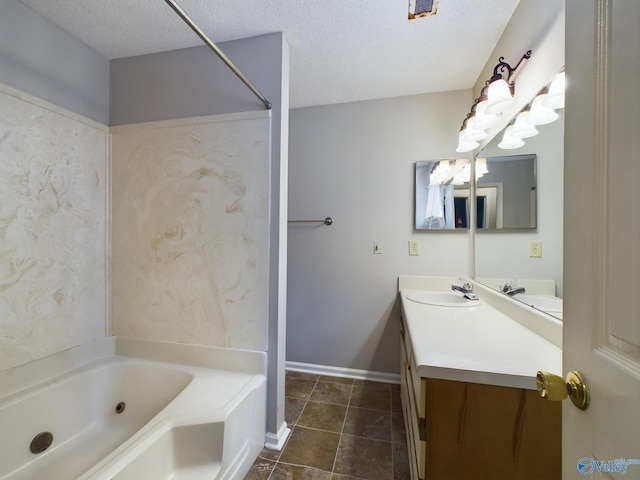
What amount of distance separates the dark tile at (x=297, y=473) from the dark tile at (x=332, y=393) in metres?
0.56

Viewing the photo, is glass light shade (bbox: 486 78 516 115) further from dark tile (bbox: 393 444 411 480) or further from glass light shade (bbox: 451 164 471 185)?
dark tile (bbox: 393 444 411 480)

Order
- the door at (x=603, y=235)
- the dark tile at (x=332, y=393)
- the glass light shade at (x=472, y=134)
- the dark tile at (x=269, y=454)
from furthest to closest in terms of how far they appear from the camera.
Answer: the dark tile at (x=332, y=393), the glass light shade at (x=472, y=134), the dark tile at (x=269, y=454), the door at (x=603, y=235)

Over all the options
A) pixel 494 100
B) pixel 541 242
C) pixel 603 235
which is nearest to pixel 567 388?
pixel 603 235

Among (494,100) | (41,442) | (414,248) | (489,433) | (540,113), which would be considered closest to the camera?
(489,433)

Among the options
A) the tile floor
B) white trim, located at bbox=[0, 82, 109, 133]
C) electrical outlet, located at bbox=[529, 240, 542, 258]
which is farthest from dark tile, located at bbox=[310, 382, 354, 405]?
white trim, located at bbox=[0, 82, 109, 133]

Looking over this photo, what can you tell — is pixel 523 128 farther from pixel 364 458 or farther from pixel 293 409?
pixel 293 409

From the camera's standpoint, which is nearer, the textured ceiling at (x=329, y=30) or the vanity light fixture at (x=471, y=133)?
the textured ceiling at (x=329, y=30)

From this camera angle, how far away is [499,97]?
1.28 metres

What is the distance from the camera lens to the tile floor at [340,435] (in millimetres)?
1259

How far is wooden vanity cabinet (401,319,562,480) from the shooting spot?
2.47ft

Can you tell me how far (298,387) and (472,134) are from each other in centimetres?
219

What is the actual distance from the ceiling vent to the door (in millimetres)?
1014

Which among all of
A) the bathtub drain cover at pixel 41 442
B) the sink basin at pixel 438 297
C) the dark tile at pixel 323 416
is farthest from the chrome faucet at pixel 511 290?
the bathtub drain cover at pixel 41 442

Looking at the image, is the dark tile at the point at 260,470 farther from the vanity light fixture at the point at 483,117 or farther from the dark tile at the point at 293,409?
the vanity light fixture at the point at 483,117
